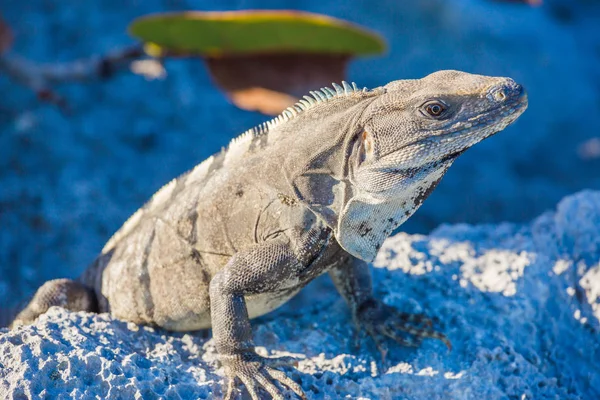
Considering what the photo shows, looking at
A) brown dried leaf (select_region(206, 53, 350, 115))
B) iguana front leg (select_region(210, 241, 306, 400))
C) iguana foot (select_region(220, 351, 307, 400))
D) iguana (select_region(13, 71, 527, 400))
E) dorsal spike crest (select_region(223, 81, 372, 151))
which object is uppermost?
brown dried leaf (select_region(206, 53, 350, 115))

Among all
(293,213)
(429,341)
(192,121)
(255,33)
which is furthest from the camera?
(192,121)

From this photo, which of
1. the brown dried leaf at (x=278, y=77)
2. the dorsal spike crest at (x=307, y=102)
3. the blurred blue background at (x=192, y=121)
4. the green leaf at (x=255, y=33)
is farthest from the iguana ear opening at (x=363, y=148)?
the blurred blue background at (x=192, y=121)

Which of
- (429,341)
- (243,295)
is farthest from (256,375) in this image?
(429,341)

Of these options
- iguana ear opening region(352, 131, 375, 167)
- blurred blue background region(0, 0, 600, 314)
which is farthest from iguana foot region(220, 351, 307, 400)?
blurred blue background region(0, 0, 600, 314)

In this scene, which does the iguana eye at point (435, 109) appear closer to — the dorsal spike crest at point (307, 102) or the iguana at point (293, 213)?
the iguana at point (293, 213)

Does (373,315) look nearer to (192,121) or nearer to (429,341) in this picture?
(429,341)

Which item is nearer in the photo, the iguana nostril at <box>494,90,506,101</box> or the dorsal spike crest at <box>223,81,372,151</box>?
the iguana nostril at <box>494,90,506,101</box>

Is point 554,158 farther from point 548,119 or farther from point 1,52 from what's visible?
point 1,52

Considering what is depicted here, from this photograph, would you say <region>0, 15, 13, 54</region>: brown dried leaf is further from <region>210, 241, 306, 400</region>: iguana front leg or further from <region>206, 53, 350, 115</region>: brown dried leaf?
<region>210, 241, 306, 400</region>: iguana front leg
